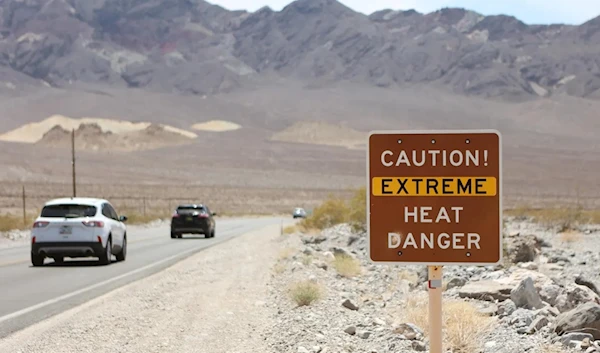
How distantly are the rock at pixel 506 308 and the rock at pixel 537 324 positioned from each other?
133cm

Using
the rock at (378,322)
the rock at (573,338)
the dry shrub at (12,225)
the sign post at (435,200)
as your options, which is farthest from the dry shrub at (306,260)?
the dry shrub at (12,225)

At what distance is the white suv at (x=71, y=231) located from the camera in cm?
2166

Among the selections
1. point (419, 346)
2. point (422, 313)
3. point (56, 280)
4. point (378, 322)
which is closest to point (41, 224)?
point (56, 280)

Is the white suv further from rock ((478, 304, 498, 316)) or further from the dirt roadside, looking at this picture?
rock ((478, 304, 498, 316))

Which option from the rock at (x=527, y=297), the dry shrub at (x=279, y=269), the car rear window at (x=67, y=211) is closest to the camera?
the rock at (x=527, y=297)

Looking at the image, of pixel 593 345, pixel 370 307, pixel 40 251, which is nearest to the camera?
pixel 593 345

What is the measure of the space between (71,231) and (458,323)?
Result: 14122 millimetres

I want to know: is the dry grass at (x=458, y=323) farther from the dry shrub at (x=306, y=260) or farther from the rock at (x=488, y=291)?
the dry shrub at (x=306, y=260)

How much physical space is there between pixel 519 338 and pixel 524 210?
51229mm

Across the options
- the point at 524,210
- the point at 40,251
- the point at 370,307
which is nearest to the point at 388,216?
the point at 370,307

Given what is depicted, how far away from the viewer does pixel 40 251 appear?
72.2ft

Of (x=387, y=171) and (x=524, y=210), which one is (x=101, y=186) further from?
(x=387, y=171)

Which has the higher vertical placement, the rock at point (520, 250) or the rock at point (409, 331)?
the rock at point (409, 331)

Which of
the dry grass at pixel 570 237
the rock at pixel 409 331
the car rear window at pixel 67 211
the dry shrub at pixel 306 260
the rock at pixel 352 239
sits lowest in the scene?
the dry grass at pixel 570 237
